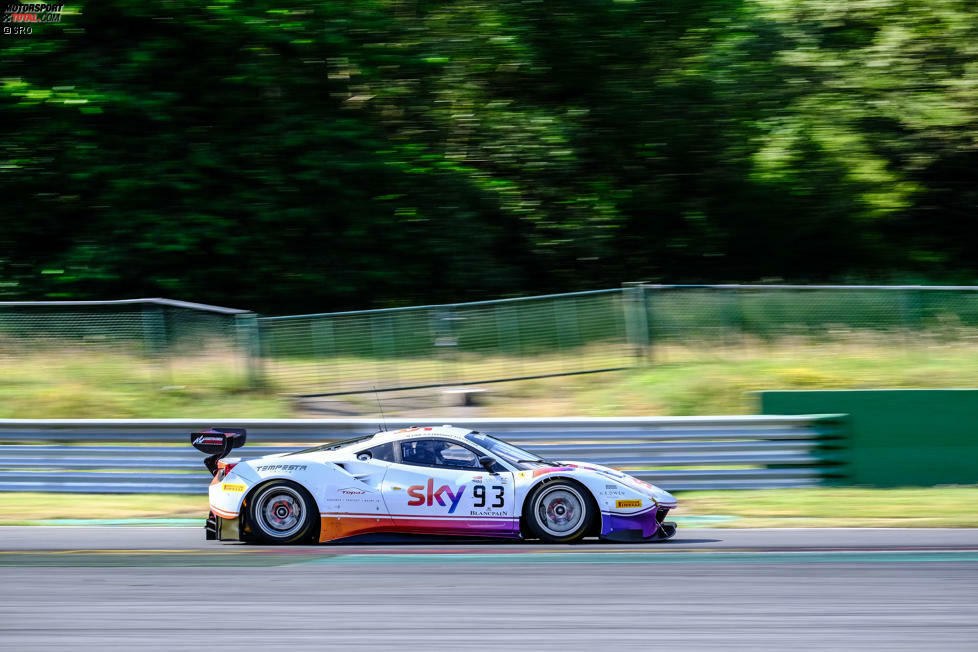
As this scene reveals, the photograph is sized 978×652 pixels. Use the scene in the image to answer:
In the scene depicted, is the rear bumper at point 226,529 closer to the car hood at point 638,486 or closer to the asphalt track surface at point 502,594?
the asphalt track surface at point 502,594

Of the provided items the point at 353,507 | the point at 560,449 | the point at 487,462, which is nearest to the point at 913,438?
the point at 560,449

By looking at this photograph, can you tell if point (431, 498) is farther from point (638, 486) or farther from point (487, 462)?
point (638, 486)

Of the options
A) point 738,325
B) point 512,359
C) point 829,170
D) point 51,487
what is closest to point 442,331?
point 512,359

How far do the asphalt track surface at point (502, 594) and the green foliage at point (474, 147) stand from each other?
11507 mm

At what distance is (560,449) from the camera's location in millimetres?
12383

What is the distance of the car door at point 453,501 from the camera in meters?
Answer: 9.31

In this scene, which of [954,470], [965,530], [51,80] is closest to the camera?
[965,530]

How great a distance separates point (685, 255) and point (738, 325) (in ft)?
26.2

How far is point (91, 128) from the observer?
63.9ft

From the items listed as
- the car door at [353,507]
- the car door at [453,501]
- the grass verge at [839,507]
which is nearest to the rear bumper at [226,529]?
the car door at [353,507]

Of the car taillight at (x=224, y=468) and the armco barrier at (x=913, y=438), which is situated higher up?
the car taillight at (x=224, y=468)

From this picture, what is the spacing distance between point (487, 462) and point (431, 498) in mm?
573

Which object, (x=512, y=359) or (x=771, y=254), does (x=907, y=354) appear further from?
(x=771, y=254)

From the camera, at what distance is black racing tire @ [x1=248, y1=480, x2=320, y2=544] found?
9.41m
